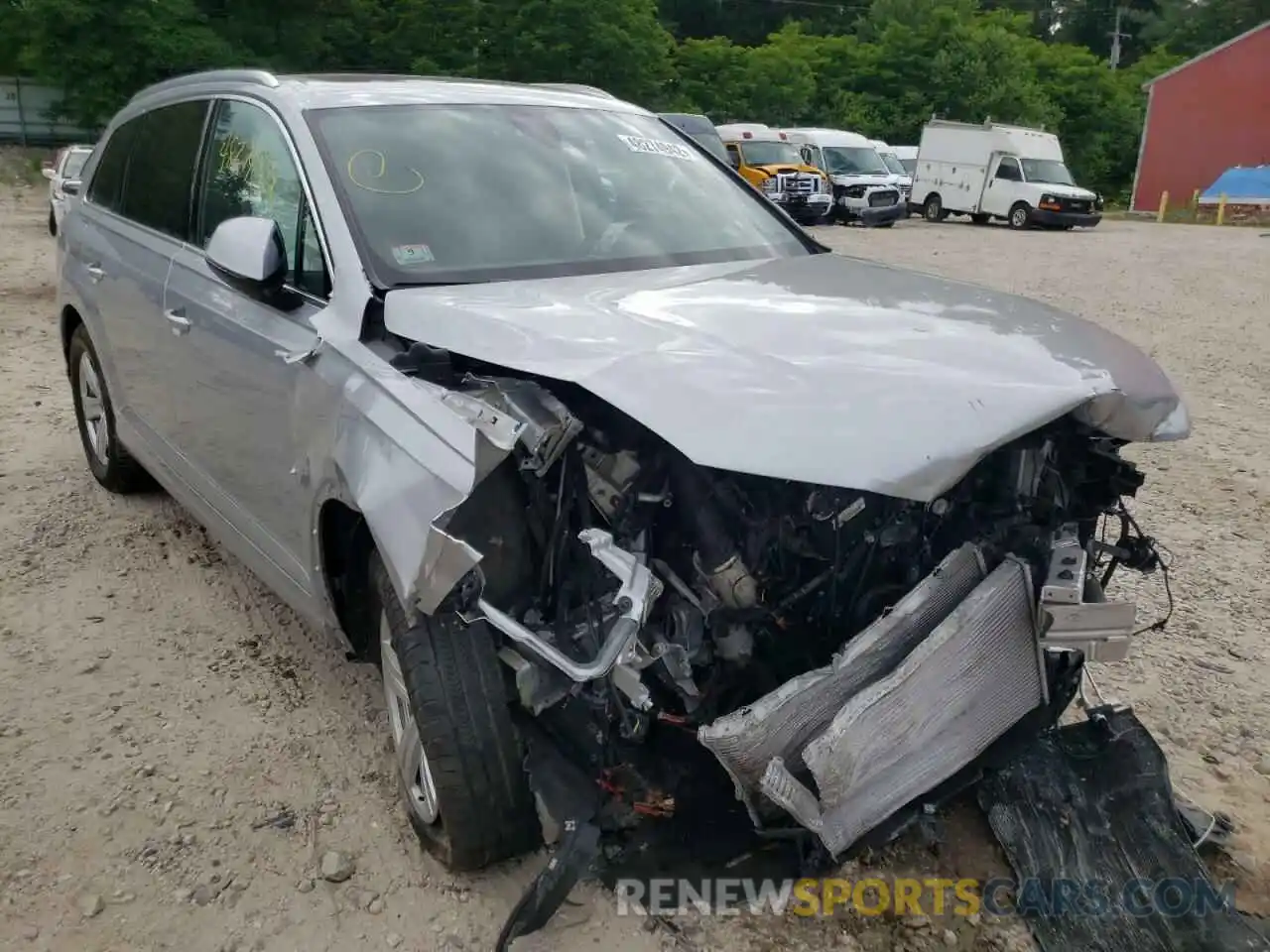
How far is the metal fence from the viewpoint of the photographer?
28.9m

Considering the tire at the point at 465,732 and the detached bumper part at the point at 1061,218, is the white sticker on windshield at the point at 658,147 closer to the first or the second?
the tire at the point at 465,732

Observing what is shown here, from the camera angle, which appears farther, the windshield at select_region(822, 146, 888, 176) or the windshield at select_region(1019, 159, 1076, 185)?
A: the windshield at select_region(1019, 159, 1076, 185)

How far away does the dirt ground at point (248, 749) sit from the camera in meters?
2.58

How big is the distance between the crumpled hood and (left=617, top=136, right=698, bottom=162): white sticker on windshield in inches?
42.3

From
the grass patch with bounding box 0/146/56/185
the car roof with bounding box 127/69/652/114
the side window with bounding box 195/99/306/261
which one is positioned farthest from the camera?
the grass patch with bounding box 0/146/56/185

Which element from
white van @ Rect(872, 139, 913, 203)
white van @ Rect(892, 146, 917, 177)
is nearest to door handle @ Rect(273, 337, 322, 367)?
white van @ Rect(872, 139, 913, 203)

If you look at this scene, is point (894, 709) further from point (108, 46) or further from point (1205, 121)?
point (1205, 121)

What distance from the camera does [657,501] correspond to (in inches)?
95.5

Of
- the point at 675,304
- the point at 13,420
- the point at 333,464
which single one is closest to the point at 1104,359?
the point at 675,304

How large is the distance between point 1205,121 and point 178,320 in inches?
1665

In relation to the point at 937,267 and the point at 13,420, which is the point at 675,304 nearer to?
the point at 13,420

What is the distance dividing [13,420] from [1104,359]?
246 inches

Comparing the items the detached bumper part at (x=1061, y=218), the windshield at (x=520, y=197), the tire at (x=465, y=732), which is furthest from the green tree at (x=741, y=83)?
the tire at (x=465, y=732)

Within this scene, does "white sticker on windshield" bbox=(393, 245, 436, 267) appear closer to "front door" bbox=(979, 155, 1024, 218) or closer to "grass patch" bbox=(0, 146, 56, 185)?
"grass patch" bbox=(0, 146, 56, 185)
